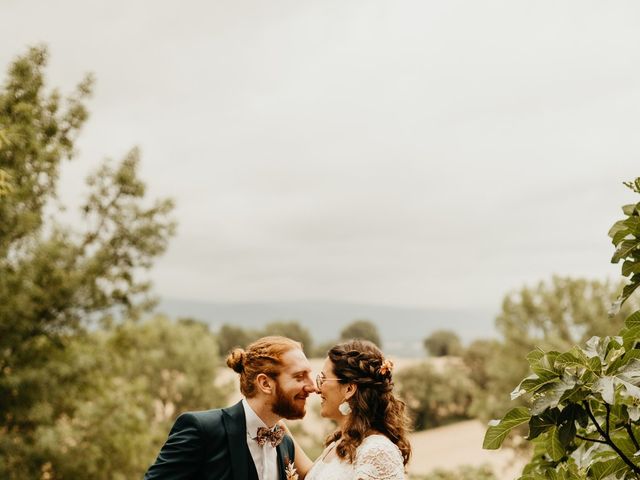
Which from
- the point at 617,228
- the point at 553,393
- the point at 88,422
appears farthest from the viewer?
the point at 88,422

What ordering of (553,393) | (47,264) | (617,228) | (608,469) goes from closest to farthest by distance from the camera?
(553,393), (608,469), (617,228), (47,264)

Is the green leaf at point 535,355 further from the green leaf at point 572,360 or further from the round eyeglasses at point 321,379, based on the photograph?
the round eyeglasses at point 321,379

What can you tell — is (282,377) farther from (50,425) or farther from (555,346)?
(555,346)

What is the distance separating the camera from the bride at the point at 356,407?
3852 millimetres

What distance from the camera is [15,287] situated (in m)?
14.5

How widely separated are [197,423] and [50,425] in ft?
49.7

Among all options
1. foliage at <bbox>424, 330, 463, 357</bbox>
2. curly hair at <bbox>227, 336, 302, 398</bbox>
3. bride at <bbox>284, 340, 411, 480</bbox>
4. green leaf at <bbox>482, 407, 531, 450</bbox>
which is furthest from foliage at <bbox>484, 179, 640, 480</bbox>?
foliage at <bbox>424, 330, 463, 357</bbox>

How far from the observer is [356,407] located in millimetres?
3939

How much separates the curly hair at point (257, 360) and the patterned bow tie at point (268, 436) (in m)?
0.20

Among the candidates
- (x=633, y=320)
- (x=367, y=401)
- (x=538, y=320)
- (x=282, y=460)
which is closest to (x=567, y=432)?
(x=633, y=320)

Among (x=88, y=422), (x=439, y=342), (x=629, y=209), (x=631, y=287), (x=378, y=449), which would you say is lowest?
(x=439, y=342)

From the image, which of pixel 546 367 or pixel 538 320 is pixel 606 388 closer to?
pixel 546 367

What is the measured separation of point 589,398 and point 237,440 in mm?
1873

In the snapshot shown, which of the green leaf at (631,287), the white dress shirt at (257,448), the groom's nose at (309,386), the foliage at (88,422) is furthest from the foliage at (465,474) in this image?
the foliage at (88,422)
